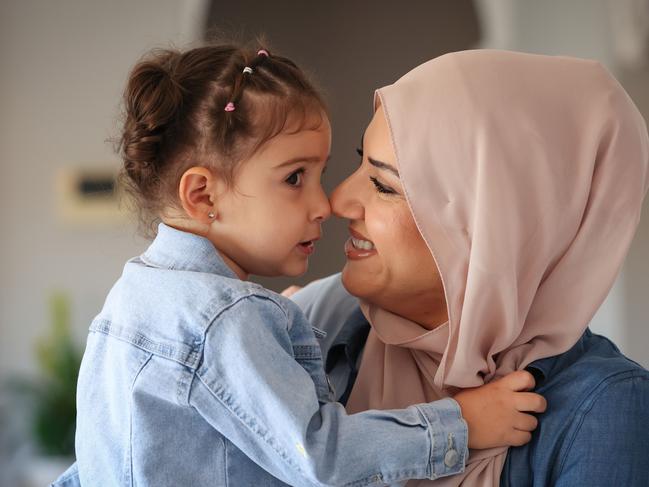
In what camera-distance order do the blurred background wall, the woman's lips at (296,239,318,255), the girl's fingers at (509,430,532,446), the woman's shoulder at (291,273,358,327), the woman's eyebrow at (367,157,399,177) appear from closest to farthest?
the girl's fingers at (509,430,532,446), the woman's eyebrow at (367,157,399,177), the woman's lips at (296,239,318,255), the woman's shoulder at (291,273,358,327), the blurred background wall

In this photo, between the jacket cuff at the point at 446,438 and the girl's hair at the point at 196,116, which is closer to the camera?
the jacket cuff at the point at 446,438

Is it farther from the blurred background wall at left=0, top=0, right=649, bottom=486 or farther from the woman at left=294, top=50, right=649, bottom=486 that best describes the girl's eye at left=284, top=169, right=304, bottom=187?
the blurred background wall at left=0, top=0, right=649, bottom=486

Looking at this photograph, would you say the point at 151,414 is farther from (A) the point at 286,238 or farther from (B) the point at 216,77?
(B) the point at 216,77

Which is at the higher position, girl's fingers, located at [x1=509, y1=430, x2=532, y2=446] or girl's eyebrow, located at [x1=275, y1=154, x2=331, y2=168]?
girl's eyebrow, located at [x1=275, y1=154, x2=331, y2=168]

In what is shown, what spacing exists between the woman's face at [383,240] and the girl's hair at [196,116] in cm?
14

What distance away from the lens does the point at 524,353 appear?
144 cm

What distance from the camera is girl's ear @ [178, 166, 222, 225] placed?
148 centimetres

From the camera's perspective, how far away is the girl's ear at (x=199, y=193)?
1.48 meters

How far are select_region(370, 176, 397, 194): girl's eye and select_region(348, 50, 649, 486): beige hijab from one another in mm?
84

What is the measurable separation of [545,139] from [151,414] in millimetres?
736

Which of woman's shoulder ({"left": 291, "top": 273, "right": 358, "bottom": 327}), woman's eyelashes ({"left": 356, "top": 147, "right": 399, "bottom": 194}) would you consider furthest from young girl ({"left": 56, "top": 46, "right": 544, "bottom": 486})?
woman's shoulder ({"left": 291, "top": 273, "right": 358, "bottom": 327})

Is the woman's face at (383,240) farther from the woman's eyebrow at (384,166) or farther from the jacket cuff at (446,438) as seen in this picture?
the jacket cuff at (446,438)

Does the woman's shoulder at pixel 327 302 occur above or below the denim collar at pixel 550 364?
below

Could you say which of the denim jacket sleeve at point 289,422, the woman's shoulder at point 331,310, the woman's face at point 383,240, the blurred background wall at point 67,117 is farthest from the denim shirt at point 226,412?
the blurred background wall at point 67,117
